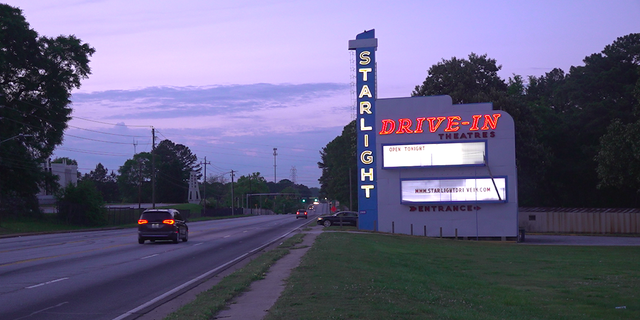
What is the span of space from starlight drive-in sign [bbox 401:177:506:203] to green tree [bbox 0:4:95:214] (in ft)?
113

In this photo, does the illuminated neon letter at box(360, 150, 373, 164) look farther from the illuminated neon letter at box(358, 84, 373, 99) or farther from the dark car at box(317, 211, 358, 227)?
the dark car at box(317, 211, 358, 227)

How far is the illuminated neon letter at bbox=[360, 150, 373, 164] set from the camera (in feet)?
133

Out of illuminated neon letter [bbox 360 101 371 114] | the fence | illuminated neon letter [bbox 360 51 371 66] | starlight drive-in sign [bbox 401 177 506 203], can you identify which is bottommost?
the fence

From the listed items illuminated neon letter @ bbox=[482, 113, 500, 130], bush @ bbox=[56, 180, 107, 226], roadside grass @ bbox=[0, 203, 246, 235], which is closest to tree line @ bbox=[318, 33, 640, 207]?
illuminated neon letter @ bbox=[482, 113, 500, 130]

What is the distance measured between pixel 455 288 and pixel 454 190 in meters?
25.4

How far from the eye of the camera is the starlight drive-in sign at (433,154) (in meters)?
→ 38.6

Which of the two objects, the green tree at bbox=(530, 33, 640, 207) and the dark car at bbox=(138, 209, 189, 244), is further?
the green tree at bbox=(530, 33, 640, 207)

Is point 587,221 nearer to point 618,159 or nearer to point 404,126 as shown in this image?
point 618,159

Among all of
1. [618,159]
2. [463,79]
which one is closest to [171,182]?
[463,79]

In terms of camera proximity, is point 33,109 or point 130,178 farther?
point 130,178

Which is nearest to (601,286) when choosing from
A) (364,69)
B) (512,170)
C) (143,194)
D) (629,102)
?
(512,170)

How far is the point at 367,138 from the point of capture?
133 ft

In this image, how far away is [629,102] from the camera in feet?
192

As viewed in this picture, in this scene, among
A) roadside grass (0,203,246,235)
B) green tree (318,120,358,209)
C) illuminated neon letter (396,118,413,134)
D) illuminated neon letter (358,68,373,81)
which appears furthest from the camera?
green tree (318,120,358,209)
